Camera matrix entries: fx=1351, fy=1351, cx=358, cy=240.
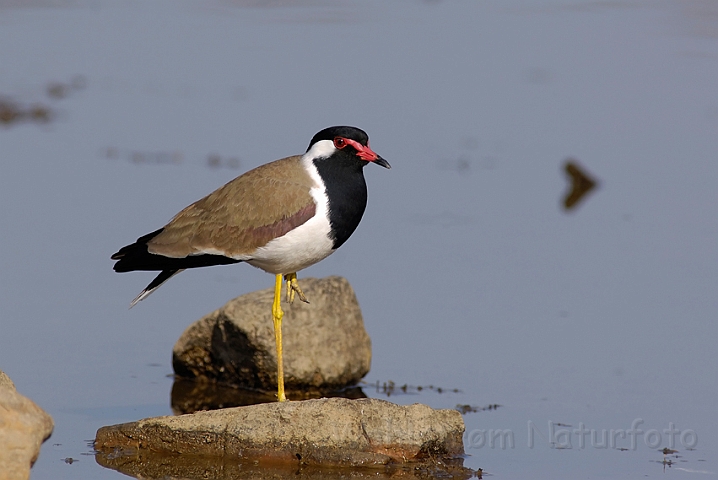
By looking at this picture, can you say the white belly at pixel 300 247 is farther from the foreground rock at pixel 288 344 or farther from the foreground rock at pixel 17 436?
the foreground rock at pixel 17 436

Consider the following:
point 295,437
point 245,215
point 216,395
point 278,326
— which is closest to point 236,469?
point 295,437

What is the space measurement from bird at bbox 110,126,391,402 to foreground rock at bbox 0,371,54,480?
2186 mm

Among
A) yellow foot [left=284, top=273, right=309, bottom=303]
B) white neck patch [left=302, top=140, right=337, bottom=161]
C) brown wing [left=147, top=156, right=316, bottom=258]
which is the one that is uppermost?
white neck patch [left=302, top=140, right=337, bottom=161]

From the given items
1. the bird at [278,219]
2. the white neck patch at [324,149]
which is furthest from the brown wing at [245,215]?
the white neck patch at [324,149]

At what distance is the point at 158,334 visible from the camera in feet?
32.1

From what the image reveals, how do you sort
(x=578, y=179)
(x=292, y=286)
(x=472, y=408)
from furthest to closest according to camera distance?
(x=578, y=179) < (x=292, y=286) < (x=472, y=408)

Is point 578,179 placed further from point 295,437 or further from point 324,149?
point 295,437

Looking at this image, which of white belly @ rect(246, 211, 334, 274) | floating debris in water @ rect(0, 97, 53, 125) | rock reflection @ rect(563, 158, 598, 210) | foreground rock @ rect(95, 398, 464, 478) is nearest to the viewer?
foreground rock @ rect(95, 398, 464, 478)

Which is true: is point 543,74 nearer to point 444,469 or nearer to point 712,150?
point 712,150

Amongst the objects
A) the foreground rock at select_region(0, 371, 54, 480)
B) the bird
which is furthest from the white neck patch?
the foreground rock at select_region(0, 371, 54, 480)

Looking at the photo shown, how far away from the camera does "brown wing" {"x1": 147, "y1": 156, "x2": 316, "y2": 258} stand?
802 cm

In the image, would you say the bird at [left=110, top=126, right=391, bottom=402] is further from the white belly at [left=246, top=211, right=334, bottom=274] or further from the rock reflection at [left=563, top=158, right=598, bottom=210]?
the rock reflection at [left=563, top=158, right=598, bottom=210]

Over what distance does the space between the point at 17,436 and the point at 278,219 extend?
2370 millimetres

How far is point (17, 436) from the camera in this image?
6160 mm
